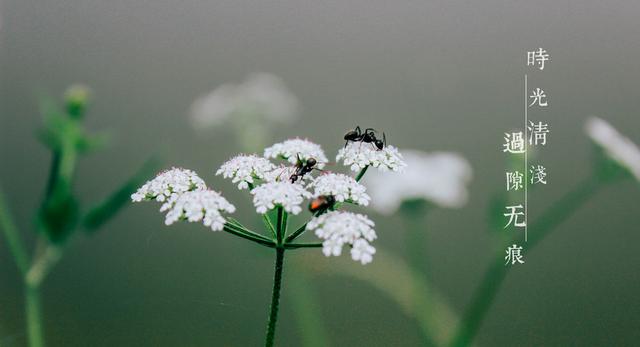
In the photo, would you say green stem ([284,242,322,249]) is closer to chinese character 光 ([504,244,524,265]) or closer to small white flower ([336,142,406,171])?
small white flower ([336,142,406,171])

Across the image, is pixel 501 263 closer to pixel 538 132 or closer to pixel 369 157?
pixel 538 132

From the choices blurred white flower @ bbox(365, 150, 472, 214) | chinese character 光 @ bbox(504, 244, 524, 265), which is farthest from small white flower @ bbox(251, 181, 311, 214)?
chinese character 光 @ bbox(504, 244, 524, 265)

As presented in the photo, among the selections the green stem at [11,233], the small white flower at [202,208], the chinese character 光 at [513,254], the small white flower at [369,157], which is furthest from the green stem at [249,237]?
the green stem at [11,233]

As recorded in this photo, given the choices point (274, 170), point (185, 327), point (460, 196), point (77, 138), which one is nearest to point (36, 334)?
Answer: point (185, 327)

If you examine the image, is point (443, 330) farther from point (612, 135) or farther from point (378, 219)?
point (612, 135)

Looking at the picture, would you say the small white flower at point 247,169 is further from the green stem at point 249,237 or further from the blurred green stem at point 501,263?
the blurred green stem at point 501,263

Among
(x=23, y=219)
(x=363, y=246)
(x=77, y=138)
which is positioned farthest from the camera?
(x=23, y=219)
